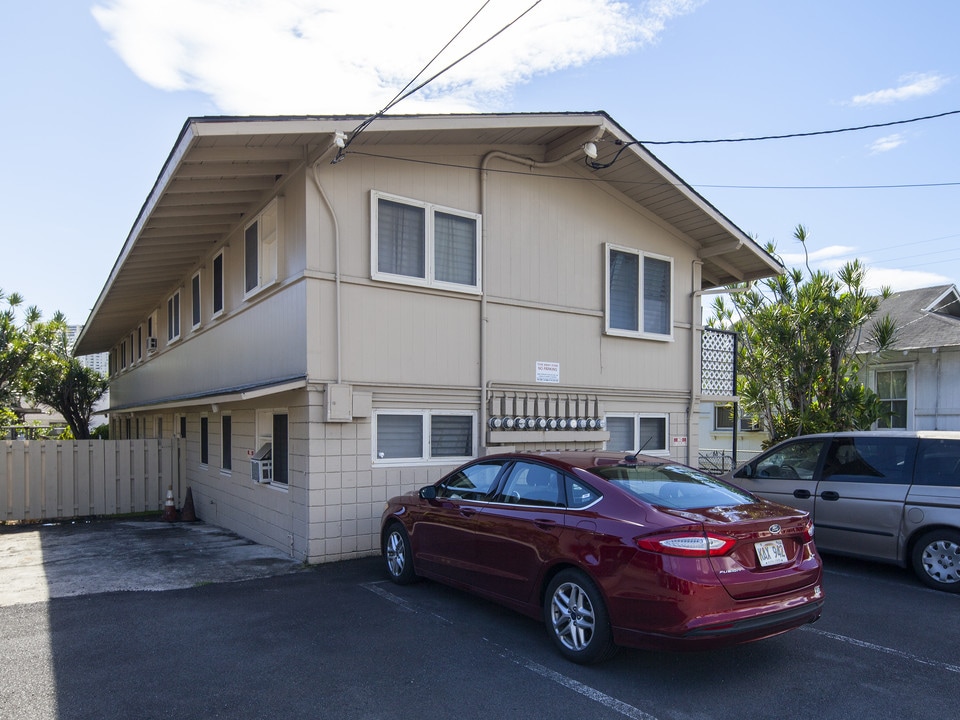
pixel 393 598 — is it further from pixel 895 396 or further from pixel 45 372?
pixel 45 372

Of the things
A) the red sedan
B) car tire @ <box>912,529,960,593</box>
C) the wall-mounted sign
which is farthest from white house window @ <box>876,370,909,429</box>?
the red sedan

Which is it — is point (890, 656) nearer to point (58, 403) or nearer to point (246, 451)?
point (246, 451)

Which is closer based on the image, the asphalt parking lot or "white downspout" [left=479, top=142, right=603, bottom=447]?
the asphalt parking lot

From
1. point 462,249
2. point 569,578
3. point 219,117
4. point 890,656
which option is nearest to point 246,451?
point 462,249

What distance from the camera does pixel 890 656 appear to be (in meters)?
5.49

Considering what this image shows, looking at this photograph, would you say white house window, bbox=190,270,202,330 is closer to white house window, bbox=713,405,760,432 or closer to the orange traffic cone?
the orange traffic cone

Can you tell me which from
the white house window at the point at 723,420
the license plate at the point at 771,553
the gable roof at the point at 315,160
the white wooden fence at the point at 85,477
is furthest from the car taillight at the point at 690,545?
the white house window at the point at 723,420

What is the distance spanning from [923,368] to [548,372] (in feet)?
39.1

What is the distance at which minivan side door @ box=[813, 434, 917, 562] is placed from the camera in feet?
25.9

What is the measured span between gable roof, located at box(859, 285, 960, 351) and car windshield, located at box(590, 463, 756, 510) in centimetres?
1310

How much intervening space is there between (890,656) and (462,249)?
6790mm

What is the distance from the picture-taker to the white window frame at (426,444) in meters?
9.06

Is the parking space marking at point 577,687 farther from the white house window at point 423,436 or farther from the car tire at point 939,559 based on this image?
the car tire at point 939,559

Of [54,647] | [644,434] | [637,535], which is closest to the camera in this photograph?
[637,535]
